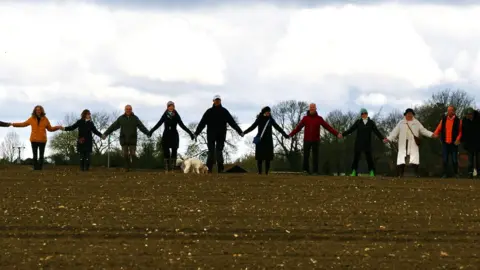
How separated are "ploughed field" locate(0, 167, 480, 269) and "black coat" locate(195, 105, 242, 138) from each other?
253 cm

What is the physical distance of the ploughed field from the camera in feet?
46.5

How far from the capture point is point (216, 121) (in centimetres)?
2608

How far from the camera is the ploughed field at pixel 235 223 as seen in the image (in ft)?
46.5

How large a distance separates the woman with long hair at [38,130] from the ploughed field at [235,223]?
3.54 metres

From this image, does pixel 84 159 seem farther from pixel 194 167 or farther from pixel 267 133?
pixel 267 133

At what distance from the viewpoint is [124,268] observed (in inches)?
527

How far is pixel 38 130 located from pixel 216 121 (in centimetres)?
448

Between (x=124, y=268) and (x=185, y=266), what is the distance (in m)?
0.74

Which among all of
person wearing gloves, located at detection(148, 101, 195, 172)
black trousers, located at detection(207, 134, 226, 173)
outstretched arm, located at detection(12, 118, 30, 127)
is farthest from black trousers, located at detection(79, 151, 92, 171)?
black trousers, located at detection(207, 134, 226, 173)

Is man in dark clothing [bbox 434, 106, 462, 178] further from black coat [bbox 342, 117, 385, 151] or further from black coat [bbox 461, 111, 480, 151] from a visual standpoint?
black coat [bbox 342, 117, 385, 151]

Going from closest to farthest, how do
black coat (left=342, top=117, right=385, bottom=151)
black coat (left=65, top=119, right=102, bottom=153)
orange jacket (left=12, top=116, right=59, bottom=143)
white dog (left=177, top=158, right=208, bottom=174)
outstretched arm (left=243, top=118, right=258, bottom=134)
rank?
outstretched arm (left=243, top=118, right=258, bottom=134)
black coat (left=342, top=117, right=385, bottom=151)
orange jacket (left=12, top=116, right=59, bottom=143)
black coat (left=65, top=119, right=102, bottom=153)
white dog (left=177, top=158, right=208, bottom=174)

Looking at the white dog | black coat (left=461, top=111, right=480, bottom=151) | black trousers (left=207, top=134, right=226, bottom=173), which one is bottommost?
the white dog

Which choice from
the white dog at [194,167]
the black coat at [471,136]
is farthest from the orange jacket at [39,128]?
the black coat at [471,136]

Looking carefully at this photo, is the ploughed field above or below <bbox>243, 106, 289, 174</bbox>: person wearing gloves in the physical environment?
below
